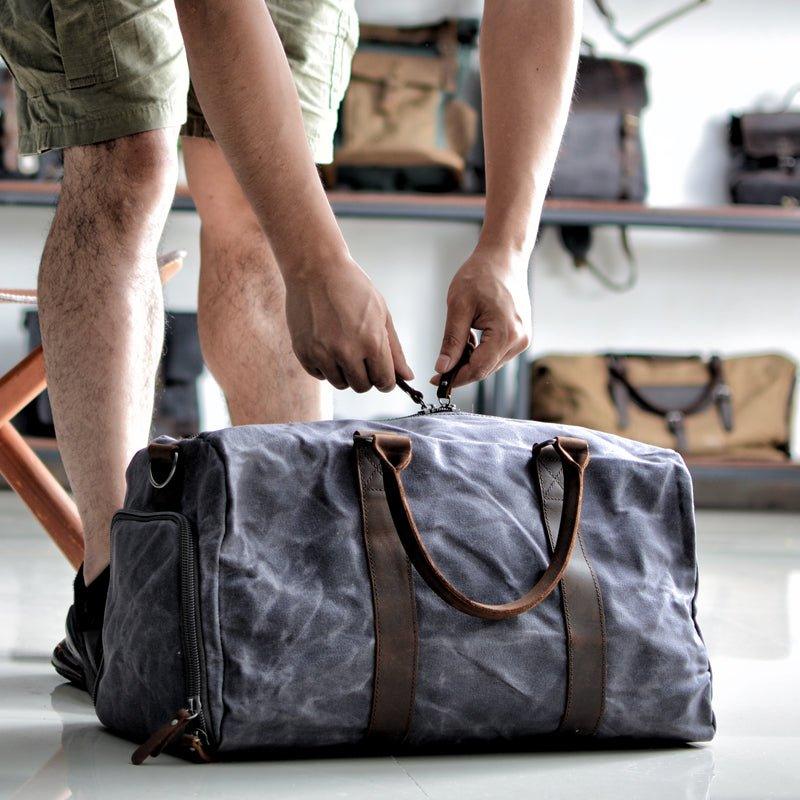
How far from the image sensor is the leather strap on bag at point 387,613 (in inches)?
38.0

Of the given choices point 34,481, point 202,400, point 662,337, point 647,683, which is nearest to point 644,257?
point 662,337

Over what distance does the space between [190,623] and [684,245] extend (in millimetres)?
3626

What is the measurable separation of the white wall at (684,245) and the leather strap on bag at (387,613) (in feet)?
10.7

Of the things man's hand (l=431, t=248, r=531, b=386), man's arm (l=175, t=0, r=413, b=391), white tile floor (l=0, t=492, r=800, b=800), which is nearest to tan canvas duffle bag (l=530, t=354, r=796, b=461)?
white tile floor (l=0, t=492, r=800, b=800)

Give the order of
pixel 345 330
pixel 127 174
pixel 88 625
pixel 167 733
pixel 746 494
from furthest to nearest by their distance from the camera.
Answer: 1. pixel 746 494
2. pixel 127 174
3. pixel 88 625
4. pixel 345 330
5. pixel 167 733

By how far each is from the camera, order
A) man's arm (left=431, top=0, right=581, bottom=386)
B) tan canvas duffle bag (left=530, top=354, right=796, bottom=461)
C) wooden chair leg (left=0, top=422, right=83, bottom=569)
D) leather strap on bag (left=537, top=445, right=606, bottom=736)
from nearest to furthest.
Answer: leather strap on bag (left=537, top=445, right=606, bottom=736)
man's arm (left=431, top=0, right=581, bottom=386)
wooden chair leg (left=0, top=422, right=83, bottom=569)
tan canvas duffle bag (left=530, top=354, right=796, bottom=461)

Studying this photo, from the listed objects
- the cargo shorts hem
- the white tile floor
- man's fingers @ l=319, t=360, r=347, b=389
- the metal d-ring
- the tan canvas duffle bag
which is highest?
the cargo shorts hem

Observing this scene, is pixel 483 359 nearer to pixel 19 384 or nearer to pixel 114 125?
pixel 114 125

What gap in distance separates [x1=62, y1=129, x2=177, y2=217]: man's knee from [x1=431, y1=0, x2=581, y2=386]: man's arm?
333 millimetres

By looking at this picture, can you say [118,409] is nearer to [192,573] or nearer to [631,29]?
[192,573]

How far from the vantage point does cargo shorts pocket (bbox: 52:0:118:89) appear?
1.25 m

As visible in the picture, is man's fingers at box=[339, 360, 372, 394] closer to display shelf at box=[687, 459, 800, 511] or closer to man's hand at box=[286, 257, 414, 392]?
man's hand at box=[286, 257, 414, 392]

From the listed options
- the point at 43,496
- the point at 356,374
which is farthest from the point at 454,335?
the point at 43,496

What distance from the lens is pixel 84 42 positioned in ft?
4.10
